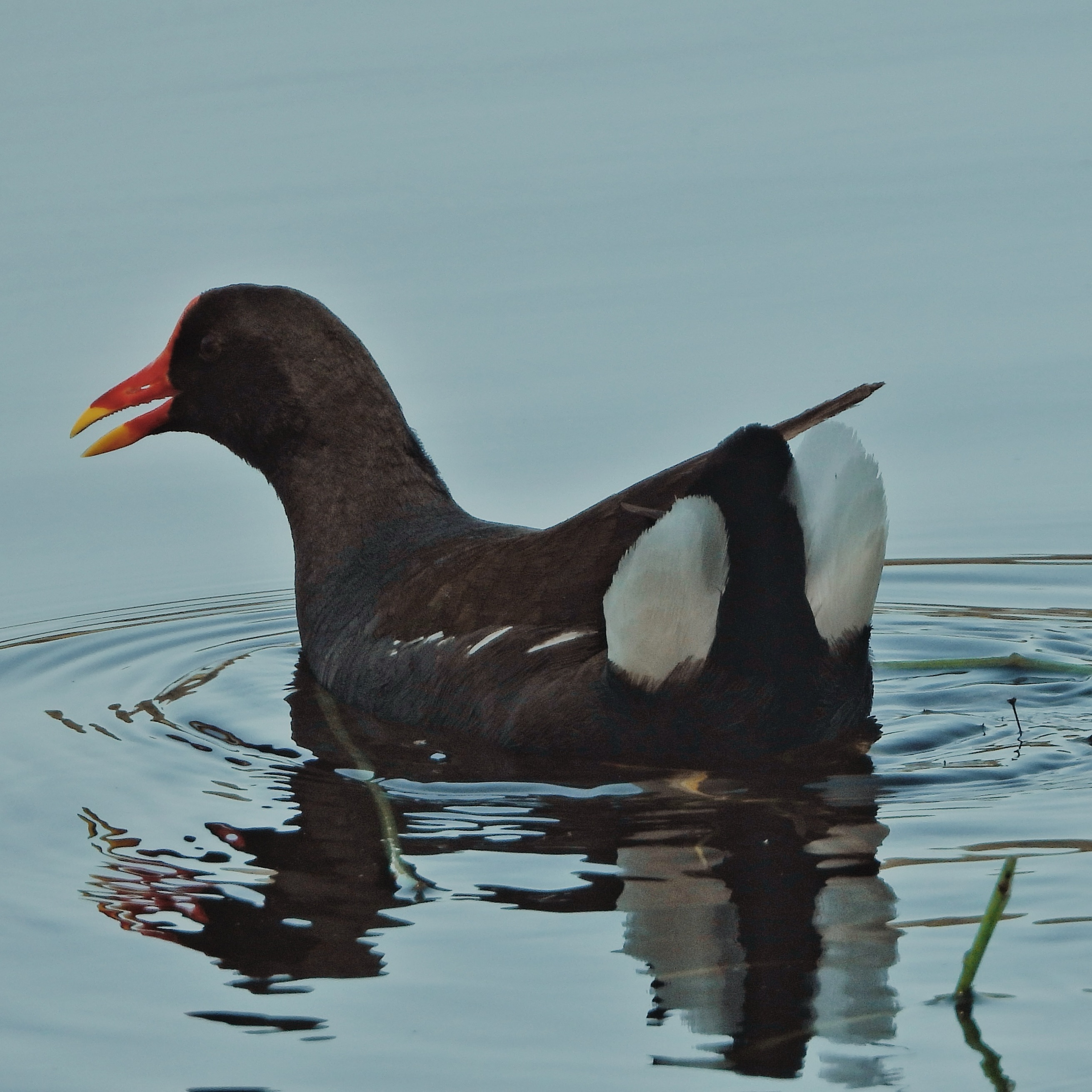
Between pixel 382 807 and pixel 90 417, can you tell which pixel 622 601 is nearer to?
pixel 382 807

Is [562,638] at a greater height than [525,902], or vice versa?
[562,638]

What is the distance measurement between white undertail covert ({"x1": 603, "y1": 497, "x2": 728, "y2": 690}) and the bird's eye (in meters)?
1.97

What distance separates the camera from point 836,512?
4.62 meters

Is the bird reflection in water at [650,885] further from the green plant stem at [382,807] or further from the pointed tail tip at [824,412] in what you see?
the pointed tail tip at [824,412]

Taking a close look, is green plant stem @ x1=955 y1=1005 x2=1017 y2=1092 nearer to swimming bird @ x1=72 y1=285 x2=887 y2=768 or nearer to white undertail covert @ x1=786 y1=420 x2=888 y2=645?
swimming bird @ x1=72 y1=285 x2=887 y2=768

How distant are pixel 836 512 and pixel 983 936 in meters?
1.61

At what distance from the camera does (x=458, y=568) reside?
5293 mm

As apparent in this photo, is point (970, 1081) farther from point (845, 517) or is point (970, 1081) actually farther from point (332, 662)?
point (332, 662)

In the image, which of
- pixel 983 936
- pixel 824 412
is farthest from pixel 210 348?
pixel 983 936

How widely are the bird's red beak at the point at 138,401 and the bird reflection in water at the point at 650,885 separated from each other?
1.57m

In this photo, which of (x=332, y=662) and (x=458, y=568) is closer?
(x=458, y=568)

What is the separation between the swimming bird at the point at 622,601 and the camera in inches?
178

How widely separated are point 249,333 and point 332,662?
106cm

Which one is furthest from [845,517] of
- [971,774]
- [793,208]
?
[793,208]
